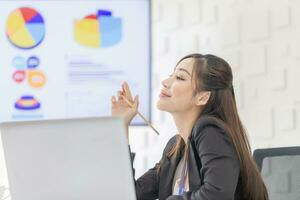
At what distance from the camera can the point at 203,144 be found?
1.34 m

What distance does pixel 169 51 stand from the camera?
2590 mm

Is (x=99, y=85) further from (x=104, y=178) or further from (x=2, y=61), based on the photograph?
(x=104, y=178)

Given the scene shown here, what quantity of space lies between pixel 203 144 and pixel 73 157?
421 millimetres

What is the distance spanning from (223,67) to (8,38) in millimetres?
1355

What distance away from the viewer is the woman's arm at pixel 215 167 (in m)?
1.25

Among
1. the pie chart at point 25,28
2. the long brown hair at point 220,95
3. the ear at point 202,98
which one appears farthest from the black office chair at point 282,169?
the pie chart at point 25,28

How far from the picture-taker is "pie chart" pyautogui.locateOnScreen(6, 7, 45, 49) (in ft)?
8.15

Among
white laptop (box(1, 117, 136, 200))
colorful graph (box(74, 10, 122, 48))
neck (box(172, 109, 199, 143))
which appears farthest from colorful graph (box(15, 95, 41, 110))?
white laptop (box(1, 117, 136, 200))

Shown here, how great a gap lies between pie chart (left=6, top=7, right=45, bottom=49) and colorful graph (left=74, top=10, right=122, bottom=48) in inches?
7.1

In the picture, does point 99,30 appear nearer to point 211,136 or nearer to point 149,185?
point 149,185

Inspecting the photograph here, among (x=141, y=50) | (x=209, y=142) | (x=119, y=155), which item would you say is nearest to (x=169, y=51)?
(x=141, y=50)

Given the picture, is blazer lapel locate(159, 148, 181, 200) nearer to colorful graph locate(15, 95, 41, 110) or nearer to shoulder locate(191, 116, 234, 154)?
shoulder locate(191, 116, 234, 154)

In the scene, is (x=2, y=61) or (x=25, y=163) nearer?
(x=25, y=163)

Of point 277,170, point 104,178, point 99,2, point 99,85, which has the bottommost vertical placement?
point 277,170
